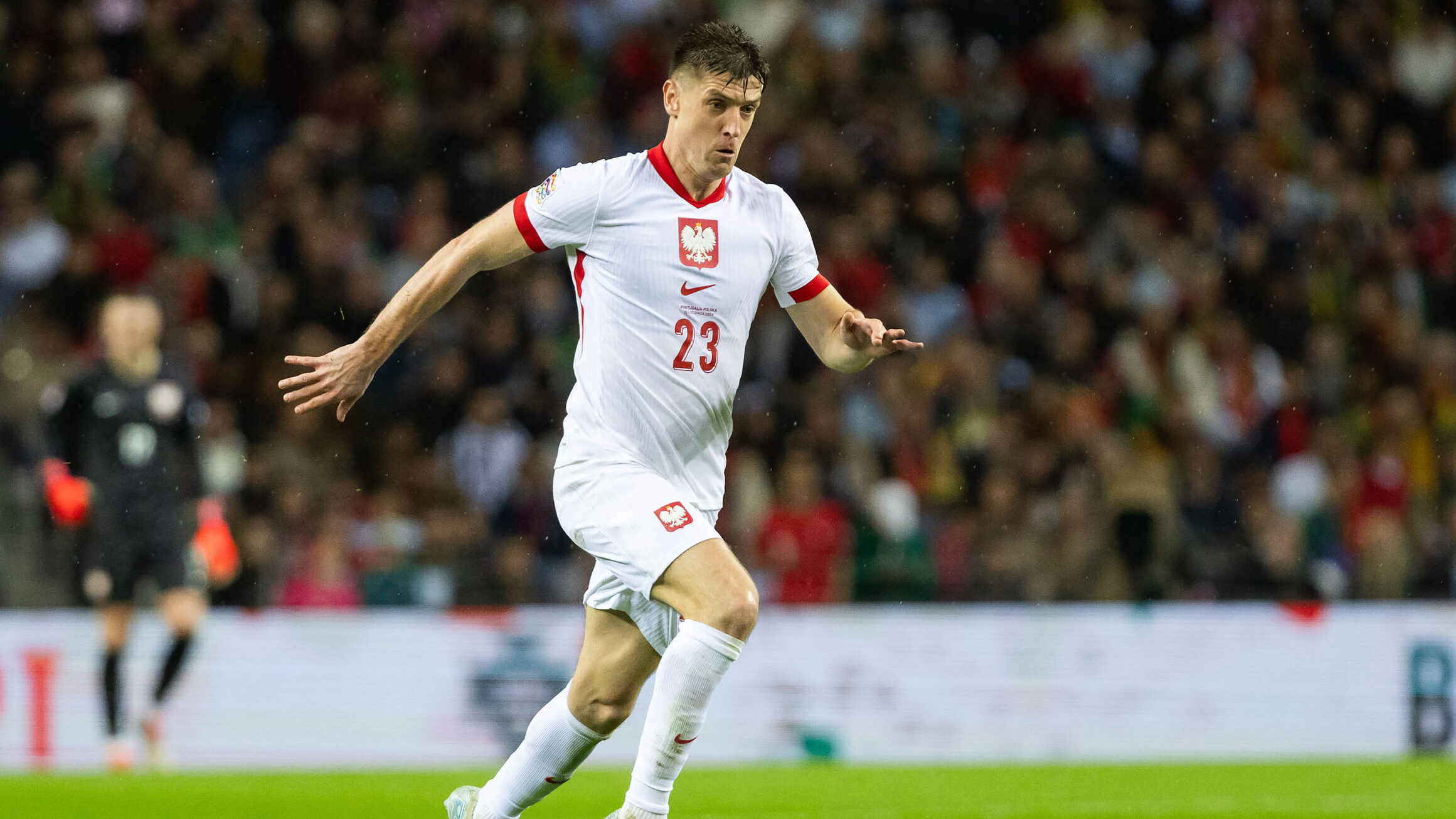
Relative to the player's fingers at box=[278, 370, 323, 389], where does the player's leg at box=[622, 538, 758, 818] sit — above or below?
below

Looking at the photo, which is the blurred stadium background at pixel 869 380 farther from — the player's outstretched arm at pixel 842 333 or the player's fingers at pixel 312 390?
the player's fingers at pixel 312 390

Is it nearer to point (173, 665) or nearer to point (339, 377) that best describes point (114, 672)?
point (173, 665)

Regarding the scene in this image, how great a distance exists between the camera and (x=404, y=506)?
10.7 meters

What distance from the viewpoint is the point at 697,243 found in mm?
4668

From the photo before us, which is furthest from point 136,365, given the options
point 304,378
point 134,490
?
point 304,378

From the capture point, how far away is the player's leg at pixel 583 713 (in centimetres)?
462

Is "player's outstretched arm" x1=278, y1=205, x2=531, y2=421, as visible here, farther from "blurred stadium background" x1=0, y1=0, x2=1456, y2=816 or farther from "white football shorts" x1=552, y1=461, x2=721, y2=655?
"blurred stadium background" x1=0, y1=0, x2=1456, y2=816

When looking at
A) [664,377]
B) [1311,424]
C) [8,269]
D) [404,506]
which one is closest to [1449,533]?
[1311,424]

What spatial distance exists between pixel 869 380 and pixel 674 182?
704 centimetres

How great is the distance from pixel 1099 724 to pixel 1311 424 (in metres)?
3.41

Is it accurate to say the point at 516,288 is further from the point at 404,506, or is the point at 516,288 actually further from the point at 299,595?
the point at 299,595

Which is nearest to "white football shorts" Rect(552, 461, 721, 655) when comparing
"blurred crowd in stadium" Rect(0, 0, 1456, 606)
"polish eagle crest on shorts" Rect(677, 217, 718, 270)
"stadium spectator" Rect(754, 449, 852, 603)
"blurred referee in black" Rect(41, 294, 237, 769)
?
"polish eagle crest on shorts" Rect(677, 217, 718, 270)

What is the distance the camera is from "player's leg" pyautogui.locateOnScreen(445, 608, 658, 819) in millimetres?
4621

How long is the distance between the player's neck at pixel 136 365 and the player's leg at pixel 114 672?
120 centimetres
